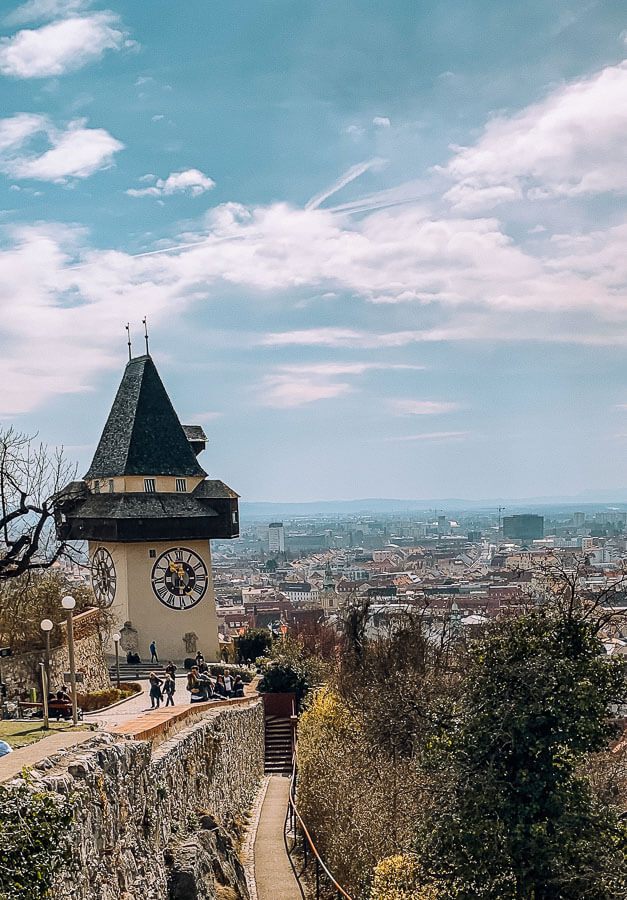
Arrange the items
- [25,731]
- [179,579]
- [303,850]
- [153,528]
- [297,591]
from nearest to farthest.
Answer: [25,731], [303,850], [153,528], [179,579], [297,591]

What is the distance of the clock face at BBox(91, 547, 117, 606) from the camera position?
30500 millimetres

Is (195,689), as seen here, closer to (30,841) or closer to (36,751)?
(36,751)

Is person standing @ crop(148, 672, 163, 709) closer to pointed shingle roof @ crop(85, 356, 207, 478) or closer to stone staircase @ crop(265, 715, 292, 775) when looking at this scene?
stone staircase @ crop(265, 715, 292, 775)

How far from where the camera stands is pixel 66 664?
69.8ft

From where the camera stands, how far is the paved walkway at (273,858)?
12.5m

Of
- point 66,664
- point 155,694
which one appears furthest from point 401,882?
point 66,664

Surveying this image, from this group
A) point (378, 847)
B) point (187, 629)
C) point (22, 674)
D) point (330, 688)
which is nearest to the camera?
point (378, 847)

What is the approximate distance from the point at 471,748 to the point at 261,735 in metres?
14.5

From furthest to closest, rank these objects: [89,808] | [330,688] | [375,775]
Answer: [330,688], [375,775], [89,808]

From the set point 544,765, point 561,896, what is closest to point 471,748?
point 544,765

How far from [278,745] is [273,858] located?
9.99 meters

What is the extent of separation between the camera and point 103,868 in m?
7.70

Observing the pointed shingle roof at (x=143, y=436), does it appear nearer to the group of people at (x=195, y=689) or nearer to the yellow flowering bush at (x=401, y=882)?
the group of people at (x=195, y=689)

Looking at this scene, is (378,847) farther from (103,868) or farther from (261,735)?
(261,735)
